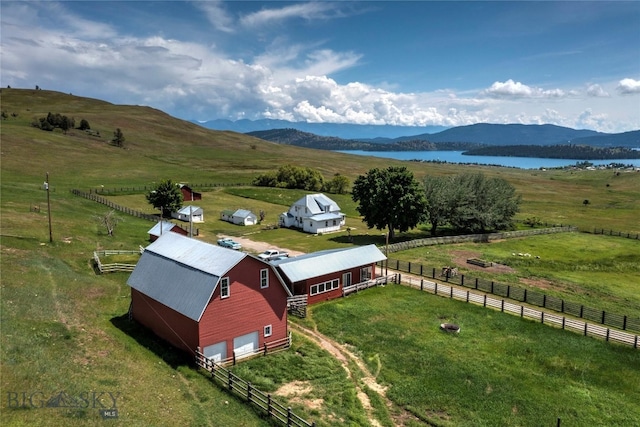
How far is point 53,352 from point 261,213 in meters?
59.3

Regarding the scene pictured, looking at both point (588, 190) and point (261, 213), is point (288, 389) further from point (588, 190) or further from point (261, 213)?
point (588, 190)

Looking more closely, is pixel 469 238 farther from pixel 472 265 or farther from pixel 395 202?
pixel 472 265

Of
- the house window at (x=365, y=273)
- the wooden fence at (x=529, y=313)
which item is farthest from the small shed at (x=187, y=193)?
the wooden fence at (x=529, y=313)

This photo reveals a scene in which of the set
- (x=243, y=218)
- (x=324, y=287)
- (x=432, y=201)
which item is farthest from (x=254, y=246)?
(x=432, y=201)

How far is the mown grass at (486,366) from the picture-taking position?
22.3 m

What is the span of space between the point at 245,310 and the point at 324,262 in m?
13.1

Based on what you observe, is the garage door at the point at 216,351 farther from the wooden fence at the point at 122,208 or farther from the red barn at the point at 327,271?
the wooden fence at the point at 122,208

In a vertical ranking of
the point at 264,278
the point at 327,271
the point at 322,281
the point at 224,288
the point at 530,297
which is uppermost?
the point at 264,278

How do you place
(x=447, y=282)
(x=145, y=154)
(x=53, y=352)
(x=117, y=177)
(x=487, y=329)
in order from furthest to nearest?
(x=145, y=154), (x=117, y=177), (x=447, y=282), (x=487, y=329), (x=53, y=352)

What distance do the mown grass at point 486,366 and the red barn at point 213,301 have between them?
5.98m

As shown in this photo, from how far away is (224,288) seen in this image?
1050 inches

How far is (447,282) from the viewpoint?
44.2m

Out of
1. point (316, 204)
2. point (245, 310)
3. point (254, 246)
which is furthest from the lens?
point (316, 204)

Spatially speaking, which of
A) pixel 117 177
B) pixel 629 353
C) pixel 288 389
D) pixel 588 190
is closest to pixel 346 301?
pixel 288 389
